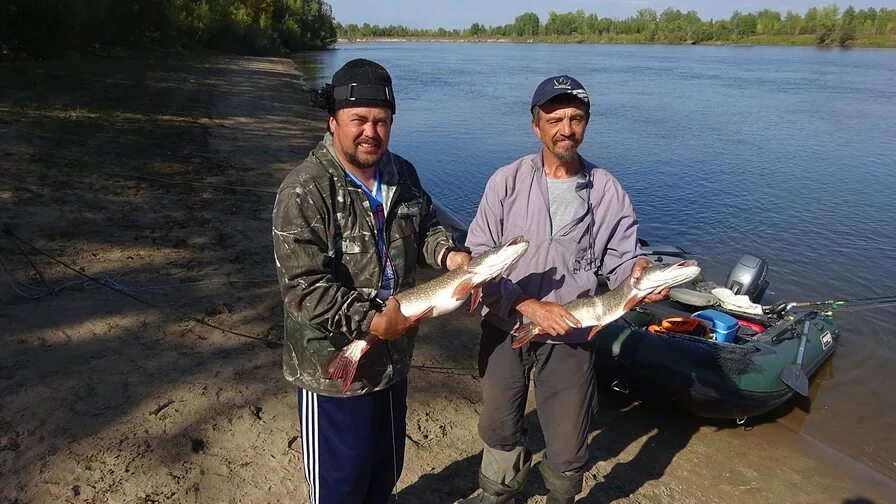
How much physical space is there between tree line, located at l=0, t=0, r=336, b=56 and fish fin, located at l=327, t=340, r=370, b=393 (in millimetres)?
27624

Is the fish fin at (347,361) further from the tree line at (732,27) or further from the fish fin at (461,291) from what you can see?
the tree line at (732,27)

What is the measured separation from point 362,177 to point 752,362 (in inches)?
173

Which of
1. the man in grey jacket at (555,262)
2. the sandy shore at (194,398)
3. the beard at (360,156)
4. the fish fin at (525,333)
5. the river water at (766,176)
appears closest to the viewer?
the beard at (360,156)

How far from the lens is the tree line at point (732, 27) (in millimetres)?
92625

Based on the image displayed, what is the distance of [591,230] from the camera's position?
10.6ft

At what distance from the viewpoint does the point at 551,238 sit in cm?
318

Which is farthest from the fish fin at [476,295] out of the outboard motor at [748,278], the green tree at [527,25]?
the green tree at [527,25]

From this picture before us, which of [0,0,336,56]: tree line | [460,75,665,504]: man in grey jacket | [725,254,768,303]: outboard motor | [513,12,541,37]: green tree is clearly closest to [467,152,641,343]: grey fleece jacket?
[460,75,665,504]: man in grey jacket

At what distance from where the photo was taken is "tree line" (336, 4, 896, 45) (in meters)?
92.6

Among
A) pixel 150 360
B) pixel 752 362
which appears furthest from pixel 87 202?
pixel 752 362

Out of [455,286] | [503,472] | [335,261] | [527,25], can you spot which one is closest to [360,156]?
[335,261]

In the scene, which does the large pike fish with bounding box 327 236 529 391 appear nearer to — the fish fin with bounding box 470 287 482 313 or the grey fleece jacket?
the fish fin with bounding box 470 287 482 313

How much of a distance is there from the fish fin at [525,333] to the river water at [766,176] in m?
4.25

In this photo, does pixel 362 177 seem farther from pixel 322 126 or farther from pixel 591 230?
pixel 322 126
